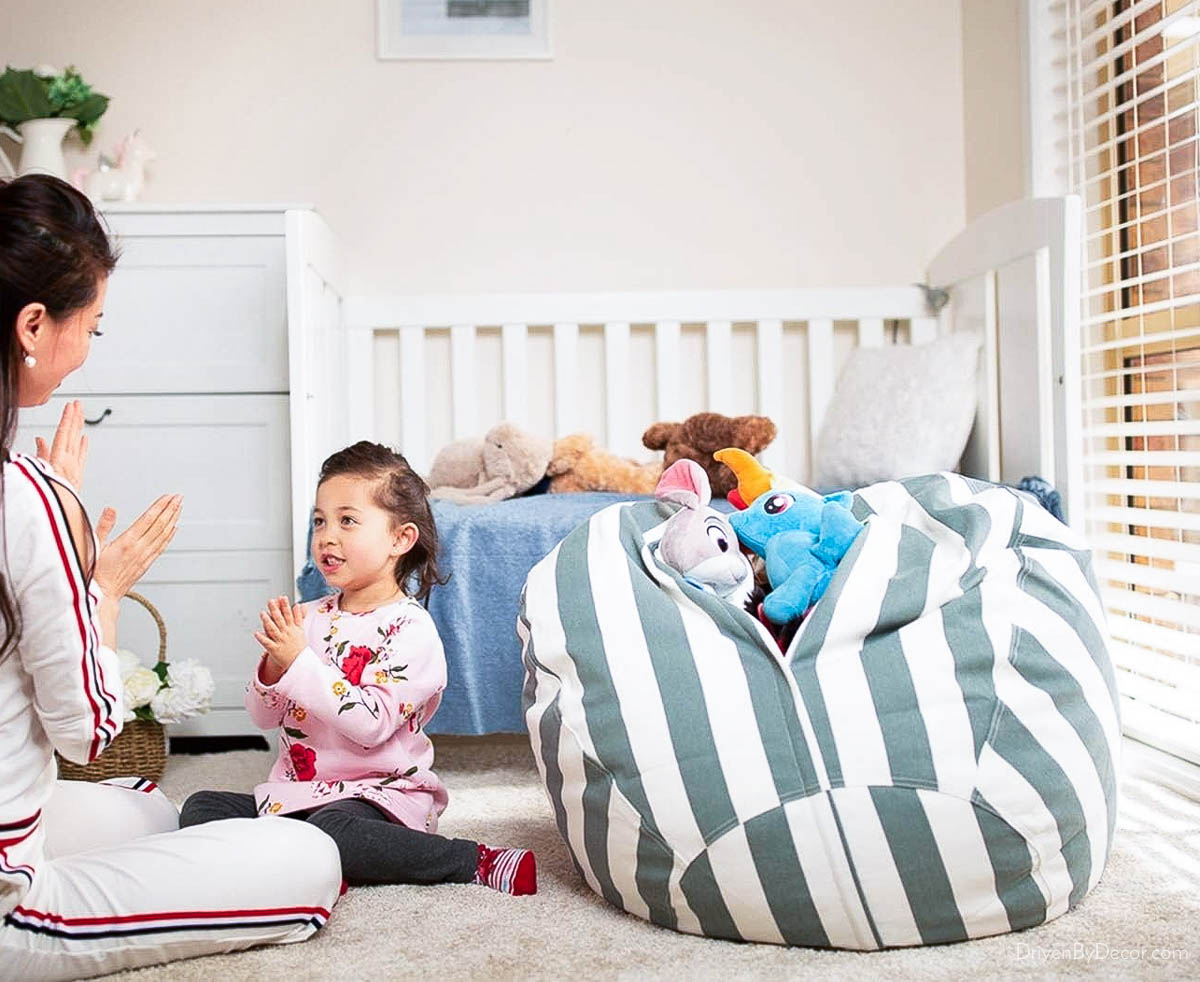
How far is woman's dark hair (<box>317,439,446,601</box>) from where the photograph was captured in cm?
156

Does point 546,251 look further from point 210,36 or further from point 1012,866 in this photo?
point 1012,866

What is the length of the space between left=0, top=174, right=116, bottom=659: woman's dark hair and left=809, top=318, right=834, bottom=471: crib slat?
1.84m

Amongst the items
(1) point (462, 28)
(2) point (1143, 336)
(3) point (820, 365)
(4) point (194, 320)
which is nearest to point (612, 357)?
(3) point (820, 365)

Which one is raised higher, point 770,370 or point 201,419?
point 770,370

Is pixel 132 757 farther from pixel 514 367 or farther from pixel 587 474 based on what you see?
pixel 514 367

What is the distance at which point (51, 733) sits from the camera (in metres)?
1.06

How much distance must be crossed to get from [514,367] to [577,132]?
537 millimetres

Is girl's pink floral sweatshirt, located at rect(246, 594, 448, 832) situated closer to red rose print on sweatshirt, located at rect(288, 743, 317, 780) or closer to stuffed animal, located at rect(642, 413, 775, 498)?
red rose print on sweatshirt, located at rect(288, 743, 317, 780)

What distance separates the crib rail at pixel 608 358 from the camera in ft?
8.63

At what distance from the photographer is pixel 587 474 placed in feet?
7.57

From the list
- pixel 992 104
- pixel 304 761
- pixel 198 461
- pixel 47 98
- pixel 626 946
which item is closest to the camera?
pixel 626 946

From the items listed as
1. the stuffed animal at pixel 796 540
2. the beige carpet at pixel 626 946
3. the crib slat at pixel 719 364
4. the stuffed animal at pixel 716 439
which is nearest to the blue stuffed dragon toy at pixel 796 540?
the stuffed animal at pixel 796 540

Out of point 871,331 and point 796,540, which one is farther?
point 871,331

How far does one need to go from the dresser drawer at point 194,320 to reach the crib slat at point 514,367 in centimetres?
57
